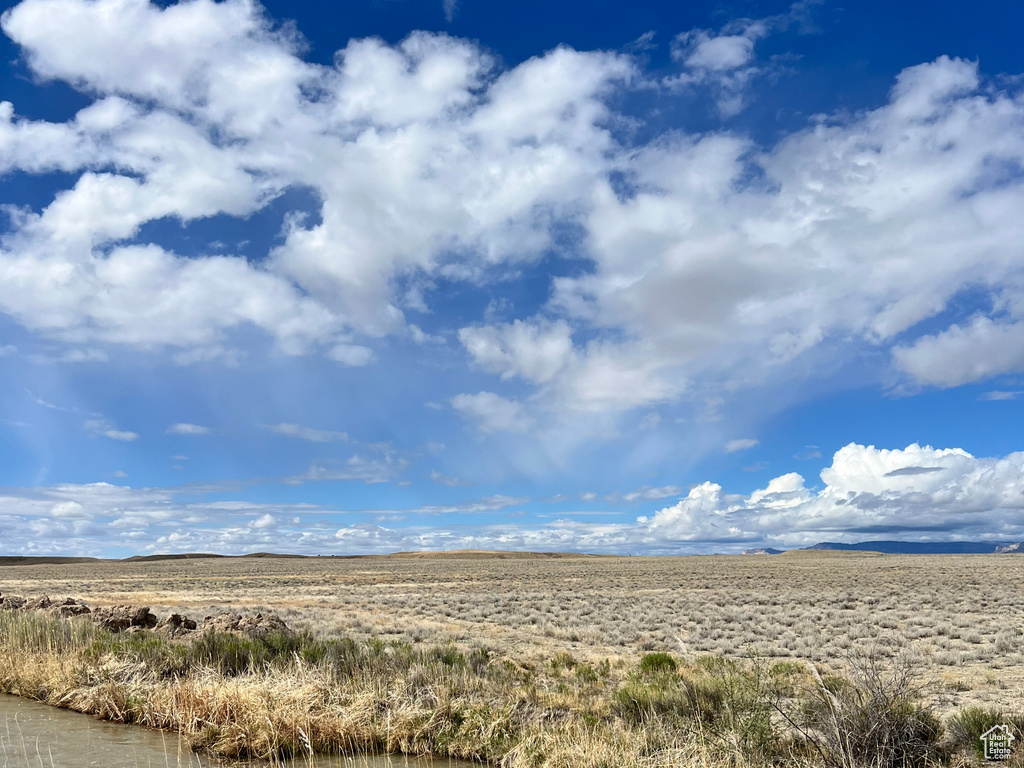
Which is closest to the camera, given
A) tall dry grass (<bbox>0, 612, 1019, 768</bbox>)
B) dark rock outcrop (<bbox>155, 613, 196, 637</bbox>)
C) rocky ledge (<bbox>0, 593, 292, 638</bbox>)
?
tall dry grass (<bbox>0, 612, 1019, 768</bbox>)

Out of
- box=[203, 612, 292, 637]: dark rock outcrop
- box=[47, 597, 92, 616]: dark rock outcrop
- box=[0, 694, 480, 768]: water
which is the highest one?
box=[47, 597, 92, 616]: dark rock outcrop

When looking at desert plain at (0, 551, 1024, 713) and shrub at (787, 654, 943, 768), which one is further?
desert plain at (0, 551, 1024, 713)

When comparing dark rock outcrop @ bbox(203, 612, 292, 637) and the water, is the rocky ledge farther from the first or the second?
the water

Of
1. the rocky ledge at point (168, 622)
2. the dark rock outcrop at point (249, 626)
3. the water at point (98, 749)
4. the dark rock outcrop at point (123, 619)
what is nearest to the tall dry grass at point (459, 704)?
the water at point (98, 749)

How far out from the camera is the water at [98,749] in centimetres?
840

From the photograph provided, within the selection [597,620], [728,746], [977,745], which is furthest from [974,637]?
[728,746]

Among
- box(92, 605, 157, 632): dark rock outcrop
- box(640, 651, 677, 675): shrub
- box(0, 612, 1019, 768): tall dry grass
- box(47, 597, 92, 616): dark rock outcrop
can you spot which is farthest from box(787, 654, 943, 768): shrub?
box(47, 597, 92, 616): dark rock outcrop

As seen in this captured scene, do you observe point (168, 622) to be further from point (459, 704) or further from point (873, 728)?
point (873, 728)

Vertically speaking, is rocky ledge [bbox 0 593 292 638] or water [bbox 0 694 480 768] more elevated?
rocky ledge [bbox 0 593 292 638]

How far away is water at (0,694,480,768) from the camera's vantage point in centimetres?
840

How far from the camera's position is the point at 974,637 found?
20.4m

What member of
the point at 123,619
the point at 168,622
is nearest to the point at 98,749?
the point at 168,622

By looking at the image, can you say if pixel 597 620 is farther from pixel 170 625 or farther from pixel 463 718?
pixel 463 718

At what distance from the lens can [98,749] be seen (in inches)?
354
